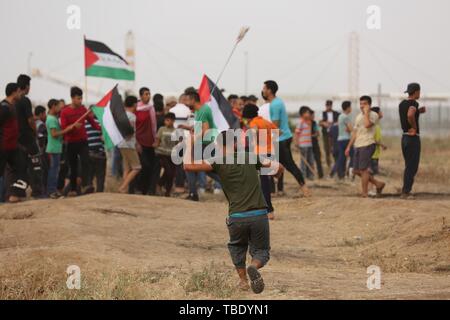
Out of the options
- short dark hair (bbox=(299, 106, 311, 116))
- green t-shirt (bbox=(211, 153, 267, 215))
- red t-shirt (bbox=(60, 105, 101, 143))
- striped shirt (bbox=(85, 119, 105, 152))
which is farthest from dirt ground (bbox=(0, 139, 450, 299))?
short dark hair (bbox=(299, 106, 311, 116))

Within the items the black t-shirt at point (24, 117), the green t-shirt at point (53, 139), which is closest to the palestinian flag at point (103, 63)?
the green t-shirt at point (53, 139)

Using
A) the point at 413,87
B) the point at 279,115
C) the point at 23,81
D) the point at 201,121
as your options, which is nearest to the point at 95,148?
the point at 23,81

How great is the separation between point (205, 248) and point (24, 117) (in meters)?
5.16

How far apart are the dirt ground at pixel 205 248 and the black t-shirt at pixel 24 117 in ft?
5.18

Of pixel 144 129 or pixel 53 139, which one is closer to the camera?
pixel 53 139

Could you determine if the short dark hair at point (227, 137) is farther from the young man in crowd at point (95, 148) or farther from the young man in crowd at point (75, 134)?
the young man in crowd at point (95, 148)

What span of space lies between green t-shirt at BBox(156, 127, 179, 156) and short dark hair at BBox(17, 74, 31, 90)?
2.77 metres

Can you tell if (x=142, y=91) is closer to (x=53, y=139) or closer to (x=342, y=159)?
(x=53, y=139)

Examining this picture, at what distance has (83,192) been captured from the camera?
650 inches

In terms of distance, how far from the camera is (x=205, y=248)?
11172 millimetres

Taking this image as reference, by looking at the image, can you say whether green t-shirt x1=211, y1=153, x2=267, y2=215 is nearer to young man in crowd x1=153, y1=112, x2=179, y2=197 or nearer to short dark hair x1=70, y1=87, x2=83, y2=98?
short dark hair x1=70, y1=87, x2=83, y2=98
